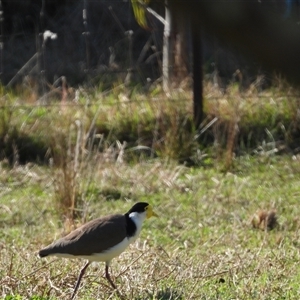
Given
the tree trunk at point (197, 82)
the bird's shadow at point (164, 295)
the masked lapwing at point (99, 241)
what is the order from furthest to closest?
the tree trunk at point (197, 82), the masked lapwing at point (99, 241), the bird's shadow at point (164, 295)

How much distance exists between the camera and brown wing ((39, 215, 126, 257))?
164 inches

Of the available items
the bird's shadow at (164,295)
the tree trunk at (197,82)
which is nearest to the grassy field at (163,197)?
the bird's shadow at (164,295)

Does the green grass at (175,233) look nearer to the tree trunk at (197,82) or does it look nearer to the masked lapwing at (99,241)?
the masked lapwing at (99,241)

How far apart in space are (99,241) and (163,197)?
269 centimetres

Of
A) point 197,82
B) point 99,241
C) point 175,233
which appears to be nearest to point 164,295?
point 99,241

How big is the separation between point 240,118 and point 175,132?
0.86 m

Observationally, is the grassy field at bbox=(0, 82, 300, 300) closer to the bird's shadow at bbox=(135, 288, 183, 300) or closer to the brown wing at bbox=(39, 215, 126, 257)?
the bird's shadow at bbox=(135, 288, 183, 300)

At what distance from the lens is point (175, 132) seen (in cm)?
794

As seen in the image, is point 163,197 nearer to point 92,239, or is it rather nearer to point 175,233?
point 175,233

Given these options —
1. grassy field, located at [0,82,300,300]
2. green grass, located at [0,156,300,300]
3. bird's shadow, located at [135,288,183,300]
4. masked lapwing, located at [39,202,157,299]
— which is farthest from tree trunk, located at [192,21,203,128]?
bird's shadow, located at [135,288,183,300]

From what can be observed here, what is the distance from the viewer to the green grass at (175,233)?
4160 millimetres

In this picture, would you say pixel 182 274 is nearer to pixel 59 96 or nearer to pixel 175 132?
pixel 175 132

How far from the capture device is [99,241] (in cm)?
425

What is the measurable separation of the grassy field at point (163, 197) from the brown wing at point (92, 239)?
187 mm
